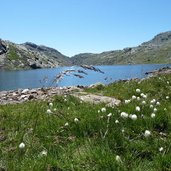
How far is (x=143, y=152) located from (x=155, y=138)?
22.0 inches

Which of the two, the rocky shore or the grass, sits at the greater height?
the grass

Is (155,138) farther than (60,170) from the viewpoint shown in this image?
Yes

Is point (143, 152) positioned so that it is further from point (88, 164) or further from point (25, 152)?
point (25, 152)

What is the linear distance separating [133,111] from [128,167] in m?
3.90

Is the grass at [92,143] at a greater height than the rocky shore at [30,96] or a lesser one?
greater

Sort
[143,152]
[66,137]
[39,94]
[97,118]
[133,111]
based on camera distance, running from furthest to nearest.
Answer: [39,94] → [133,111] → [97,118] → [66,137] → [143,152]

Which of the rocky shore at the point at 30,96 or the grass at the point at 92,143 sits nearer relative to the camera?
the grass at the point at 92,143

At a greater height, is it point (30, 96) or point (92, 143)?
point (92, 143)

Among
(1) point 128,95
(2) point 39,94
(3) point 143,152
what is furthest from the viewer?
(2) point 39,94

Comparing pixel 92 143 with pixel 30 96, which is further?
pixel 30 96

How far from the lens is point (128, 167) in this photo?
622cm

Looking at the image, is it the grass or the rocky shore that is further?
the rocky shore

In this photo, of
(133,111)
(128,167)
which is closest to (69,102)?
(133,111)

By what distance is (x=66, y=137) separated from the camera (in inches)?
327
